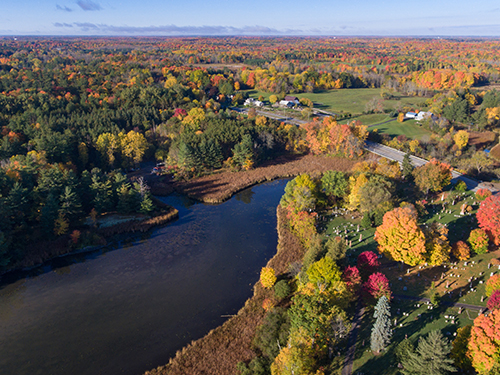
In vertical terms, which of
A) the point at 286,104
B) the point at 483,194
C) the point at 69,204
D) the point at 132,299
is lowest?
the point at 132,299

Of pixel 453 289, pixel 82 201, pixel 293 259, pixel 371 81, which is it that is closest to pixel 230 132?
pixel 82 201

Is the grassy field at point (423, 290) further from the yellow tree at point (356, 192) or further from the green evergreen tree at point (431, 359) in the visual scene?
the yellow tree at point (356, 192)

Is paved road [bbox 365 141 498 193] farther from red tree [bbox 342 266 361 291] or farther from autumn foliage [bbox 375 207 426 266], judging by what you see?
red tree [bbox 342 266 361 291]

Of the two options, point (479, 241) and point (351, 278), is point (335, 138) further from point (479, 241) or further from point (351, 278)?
point (351, 278)

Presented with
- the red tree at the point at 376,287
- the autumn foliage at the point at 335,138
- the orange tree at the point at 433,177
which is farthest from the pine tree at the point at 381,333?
the autumn foliage at the point at 335,138

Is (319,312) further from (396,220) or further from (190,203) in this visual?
(190,203)

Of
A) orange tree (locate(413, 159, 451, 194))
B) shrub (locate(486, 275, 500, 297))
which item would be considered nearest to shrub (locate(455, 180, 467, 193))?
orange tree (locate(413, 159, 451, 194))

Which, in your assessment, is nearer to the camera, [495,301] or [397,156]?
[495,301]

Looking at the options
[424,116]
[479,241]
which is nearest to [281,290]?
[479,241]
